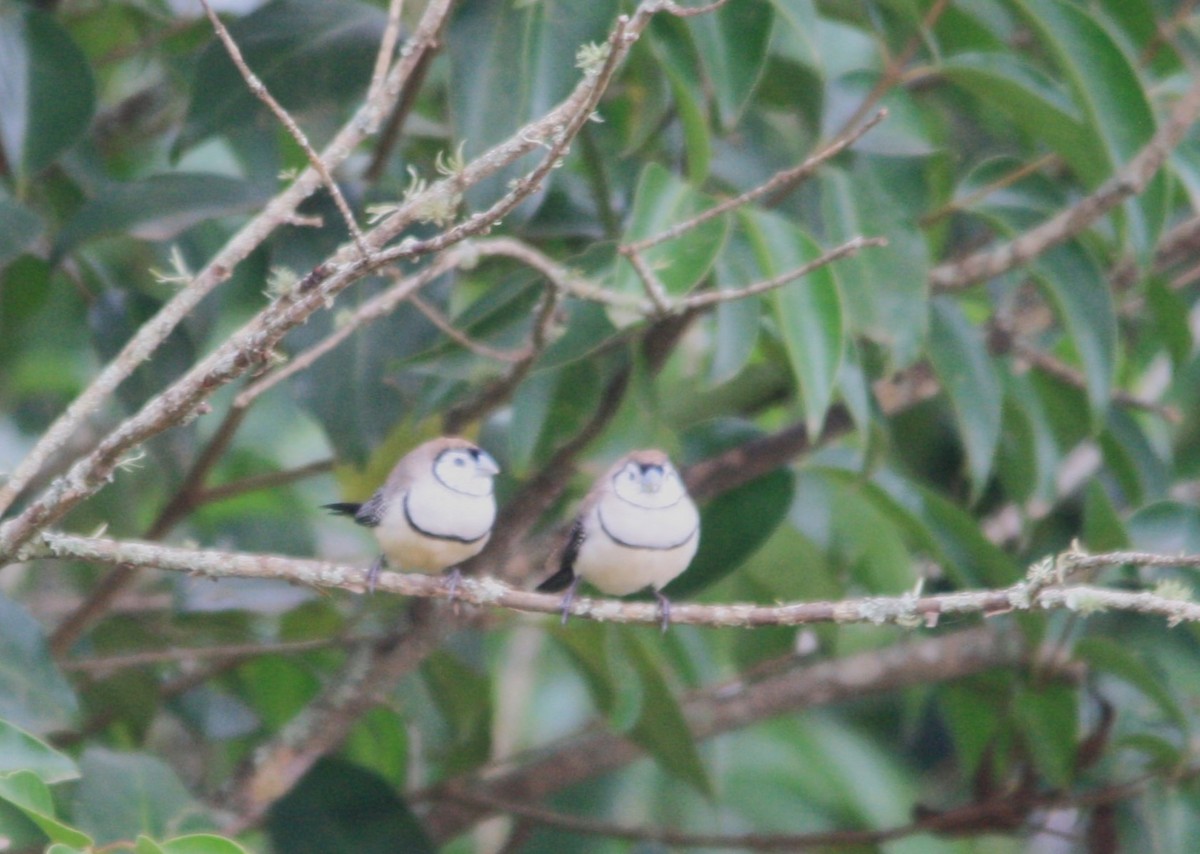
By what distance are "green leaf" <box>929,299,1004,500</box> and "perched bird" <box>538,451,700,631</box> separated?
0.65 m

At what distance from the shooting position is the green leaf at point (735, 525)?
313cm

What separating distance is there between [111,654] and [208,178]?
3.65ft

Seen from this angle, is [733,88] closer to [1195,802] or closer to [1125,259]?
[1125,259]

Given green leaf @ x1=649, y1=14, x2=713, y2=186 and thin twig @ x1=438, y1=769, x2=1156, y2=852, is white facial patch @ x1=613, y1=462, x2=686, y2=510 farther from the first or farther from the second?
thin twig @ x1=438, y1=769, x2=1156, y2=852

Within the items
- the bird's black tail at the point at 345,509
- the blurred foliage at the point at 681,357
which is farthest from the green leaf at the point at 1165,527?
the bird's black tail at the point at 345,509

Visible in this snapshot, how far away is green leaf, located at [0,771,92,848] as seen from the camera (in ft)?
5.75

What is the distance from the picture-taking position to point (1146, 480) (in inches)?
140

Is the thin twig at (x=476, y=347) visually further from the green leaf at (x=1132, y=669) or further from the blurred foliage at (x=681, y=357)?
the green leaf at (x=1132, y=669)

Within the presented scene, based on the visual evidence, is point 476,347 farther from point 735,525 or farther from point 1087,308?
point 1087,308

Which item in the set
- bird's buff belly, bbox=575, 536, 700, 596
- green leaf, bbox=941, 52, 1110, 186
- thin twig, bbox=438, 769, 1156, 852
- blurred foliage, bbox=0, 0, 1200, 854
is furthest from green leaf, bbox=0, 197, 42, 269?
green leaf, bbox=941, 52, 1110, 186

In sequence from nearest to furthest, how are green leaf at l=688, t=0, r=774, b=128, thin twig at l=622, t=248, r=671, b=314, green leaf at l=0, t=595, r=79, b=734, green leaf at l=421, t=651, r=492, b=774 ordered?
thin twig at l=622, t=248, r=671, b=314, green leaf at l=0, t=595, r=79, b=734, green leaf at l=688, t=0, r=774, b=128, green leaf at l=421, t=651, r=492, b=774

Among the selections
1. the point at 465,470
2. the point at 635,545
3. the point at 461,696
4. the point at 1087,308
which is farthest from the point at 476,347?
the point at 1087,308

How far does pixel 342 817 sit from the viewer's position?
10.5 feet

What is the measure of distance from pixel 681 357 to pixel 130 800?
1972mm
